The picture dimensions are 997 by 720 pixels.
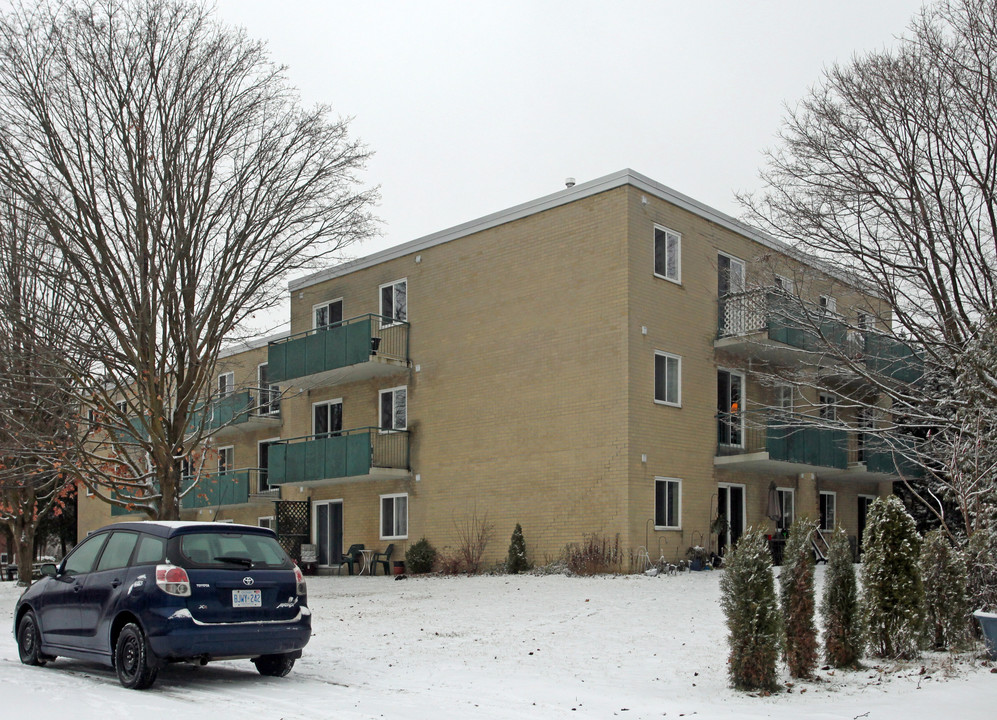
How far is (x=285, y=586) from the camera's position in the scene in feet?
34.6

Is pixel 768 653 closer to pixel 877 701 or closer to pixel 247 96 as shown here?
pixel 877 701

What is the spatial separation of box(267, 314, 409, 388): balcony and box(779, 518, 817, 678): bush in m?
19.3

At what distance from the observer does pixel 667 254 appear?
25.2 meters

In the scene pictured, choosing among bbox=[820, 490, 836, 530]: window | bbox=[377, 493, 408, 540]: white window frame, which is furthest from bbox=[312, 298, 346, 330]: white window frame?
bbox=[820, 490, 836, 530]: window

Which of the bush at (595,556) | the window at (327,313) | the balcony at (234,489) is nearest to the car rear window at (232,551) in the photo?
the bush at (595,556)

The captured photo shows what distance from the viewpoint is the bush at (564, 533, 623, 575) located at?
74.0 ft

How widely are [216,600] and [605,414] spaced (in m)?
14.6

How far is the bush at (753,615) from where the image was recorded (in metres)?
9.40

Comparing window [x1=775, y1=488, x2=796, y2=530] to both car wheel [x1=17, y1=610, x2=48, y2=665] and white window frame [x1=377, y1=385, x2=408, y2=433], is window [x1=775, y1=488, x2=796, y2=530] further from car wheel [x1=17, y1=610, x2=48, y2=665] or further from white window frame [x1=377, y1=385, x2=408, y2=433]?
car wheel [x1=17, y1=610, x2=48, y2=665]

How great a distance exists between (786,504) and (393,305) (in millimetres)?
12507

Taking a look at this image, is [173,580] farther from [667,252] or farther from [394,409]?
[394,409]

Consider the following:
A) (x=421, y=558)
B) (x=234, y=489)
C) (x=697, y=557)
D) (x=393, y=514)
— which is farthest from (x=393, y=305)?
(x=697, y=557)

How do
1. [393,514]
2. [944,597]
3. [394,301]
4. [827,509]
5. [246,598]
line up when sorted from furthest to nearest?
[827,509], [394,301], [393,514], [944,597], [246,598]

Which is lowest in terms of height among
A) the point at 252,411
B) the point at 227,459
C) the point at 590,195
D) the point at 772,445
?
the point at 227,459
